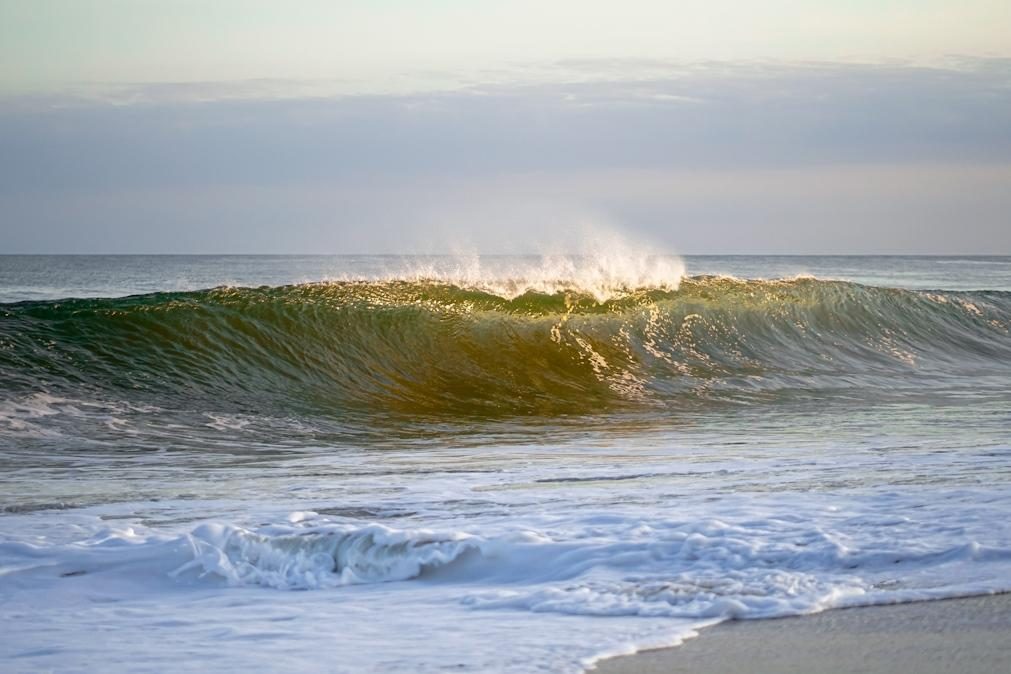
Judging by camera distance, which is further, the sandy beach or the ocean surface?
the ocean surface

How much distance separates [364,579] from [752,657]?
66.5 inches

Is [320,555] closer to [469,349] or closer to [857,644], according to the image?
[857,644]

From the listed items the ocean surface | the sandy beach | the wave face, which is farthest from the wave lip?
the wave face

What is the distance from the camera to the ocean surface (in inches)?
152

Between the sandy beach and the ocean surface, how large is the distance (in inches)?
4.5

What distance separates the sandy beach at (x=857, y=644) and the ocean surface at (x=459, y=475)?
0.11m

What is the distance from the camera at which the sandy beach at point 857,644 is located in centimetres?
322

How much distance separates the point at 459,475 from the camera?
6.86 metres

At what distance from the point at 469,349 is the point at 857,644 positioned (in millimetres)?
10601

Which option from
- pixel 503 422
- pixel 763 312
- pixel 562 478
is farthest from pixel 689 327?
pixel 562 478

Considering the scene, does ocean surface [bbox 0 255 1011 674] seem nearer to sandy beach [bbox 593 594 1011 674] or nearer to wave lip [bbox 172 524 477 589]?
wave lip [bbox 172 524 477 589]

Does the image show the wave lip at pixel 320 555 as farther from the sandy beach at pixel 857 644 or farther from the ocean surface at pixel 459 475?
the sandy beach at pixel 857 644

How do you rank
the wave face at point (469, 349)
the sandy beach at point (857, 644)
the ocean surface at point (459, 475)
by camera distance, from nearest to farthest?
1. the sandy beach at point (857, 644)
2. the ocean surface at point (459, 475)
3. the wave face at point (469, 349)

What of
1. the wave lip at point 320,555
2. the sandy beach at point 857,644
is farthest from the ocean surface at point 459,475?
A: the sandy beach at point 857,644
